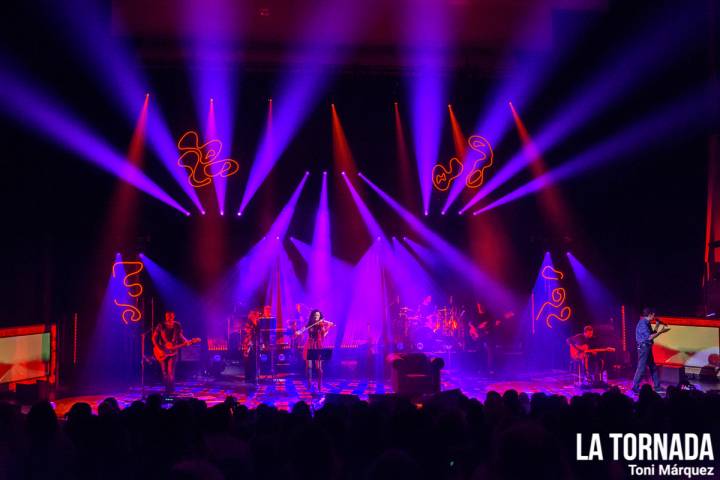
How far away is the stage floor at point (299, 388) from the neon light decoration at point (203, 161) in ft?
13.2

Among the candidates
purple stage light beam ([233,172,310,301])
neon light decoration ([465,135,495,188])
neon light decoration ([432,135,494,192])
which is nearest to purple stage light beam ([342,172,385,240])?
purple stage light beam ([233,172,310,301])

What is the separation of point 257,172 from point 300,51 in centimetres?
279

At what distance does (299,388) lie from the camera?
12125mm

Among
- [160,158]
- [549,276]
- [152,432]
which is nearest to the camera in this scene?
[152,432]

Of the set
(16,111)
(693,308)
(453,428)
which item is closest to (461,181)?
(693,308)

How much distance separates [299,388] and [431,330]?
3541 mm

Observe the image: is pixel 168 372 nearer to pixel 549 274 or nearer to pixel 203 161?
pixel 203 161

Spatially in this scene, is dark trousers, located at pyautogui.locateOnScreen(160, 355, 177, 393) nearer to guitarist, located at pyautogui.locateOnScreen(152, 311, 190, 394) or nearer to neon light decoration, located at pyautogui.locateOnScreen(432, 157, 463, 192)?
guitarist, located at pyautogui.locateOnScreen(152, 311, 190, 394)

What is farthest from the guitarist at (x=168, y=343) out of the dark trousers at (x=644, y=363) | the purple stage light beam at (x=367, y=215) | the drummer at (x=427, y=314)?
the dark trousers at (x=644, y=363)

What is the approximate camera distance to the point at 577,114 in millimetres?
13969

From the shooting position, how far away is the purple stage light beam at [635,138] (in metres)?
12.7

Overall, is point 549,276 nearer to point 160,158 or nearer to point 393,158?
point 393,158

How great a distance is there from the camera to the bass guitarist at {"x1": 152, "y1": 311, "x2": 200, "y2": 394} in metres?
11.5

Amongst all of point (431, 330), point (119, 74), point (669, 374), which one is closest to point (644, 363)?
point (669, 374)
